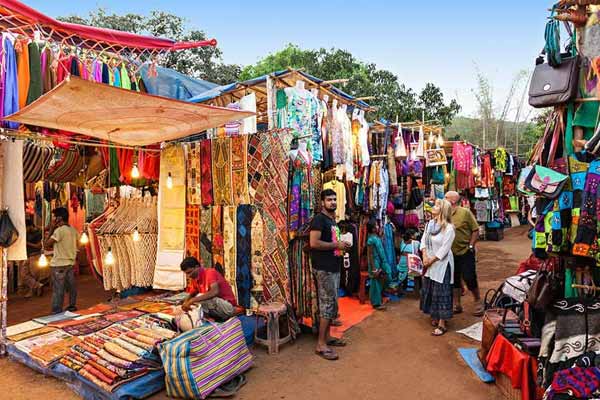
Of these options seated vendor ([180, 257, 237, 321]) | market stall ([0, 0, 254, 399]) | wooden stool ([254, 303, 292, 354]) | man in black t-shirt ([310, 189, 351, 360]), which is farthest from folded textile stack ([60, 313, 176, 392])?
man in black t-shirt ([310, 189, 351, 360])

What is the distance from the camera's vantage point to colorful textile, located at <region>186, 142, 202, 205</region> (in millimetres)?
5445

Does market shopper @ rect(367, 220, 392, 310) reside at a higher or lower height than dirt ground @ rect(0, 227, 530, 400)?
higher

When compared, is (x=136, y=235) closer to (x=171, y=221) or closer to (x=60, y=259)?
(x=171, y=221)

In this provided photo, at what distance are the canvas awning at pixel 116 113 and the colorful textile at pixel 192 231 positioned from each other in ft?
3.46

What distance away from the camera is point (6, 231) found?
4297 millimetres

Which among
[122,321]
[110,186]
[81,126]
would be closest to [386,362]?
[122,321]

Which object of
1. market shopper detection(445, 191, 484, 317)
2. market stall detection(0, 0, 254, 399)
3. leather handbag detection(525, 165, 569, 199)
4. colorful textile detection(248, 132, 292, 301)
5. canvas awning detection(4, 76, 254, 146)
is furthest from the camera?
market shopper detection(445, 191, 484, 317)

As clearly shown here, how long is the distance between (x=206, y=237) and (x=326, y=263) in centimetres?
186

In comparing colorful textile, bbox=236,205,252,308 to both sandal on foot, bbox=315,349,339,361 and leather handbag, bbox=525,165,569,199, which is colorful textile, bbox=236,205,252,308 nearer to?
sandal on foot, bbox=315,349,339,361

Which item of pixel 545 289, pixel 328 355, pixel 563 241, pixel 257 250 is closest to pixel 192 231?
pixel 257 250

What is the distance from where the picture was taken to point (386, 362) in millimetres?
4207

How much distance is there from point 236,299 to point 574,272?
3.52 m

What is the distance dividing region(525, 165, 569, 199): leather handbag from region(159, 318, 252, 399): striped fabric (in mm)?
2935

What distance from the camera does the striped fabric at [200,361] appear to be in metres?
3.38
